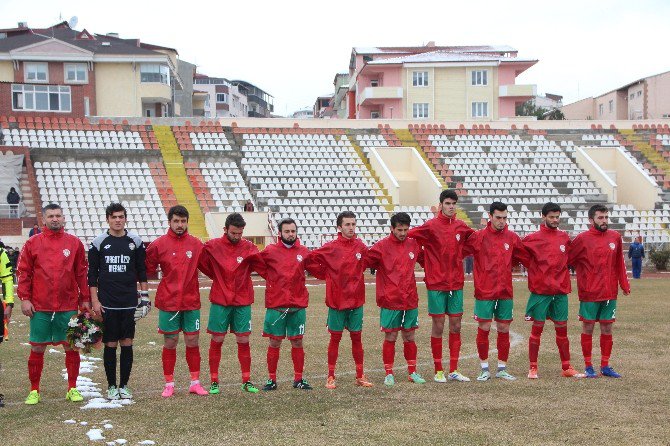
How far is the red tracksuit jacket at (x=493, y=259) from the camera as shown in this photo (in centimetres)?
1092

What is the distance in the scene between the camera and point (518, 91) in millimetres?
59906

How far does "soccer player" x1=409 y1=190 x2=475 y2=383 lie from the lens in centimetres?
1077

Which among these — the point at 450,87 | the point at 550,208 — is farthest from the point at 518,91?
the point at 550,208

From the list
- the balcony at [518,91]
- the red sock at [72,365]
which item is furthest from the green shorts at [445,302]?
the balcony at [518,91]

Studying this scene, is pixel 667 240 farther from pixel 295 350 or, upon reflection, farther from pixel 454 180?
pixel 295 350

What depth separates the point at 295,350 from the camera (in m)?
10.3

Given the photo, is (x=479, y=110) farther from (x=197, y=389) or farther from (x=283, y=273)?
(x=197, y=389)

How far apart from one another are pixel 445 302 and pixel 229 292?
2726 millimetres

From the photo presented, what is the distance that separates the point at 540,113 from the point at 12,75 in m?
58.9

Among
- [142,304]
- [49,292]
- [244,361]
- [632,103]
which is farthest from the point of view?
[632,103]

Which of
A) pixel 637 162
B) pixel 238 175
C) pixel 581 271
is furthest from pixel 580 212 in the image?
pixel 581 271

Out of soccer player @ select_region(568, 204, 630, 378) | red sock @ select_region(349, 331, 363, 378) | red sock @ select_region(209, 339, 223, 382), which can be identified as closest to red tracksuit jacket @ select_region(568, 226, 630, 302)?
soccer player @ select_region(568, 204, 630, 378)

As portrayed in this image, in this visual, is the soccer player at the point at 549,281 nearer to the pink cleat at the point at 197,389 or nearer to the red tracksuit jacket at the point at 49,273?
the pink cleat at the point at 197,389

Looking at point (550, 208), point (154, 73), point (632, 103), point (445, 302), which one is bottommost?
point (445, 302)
